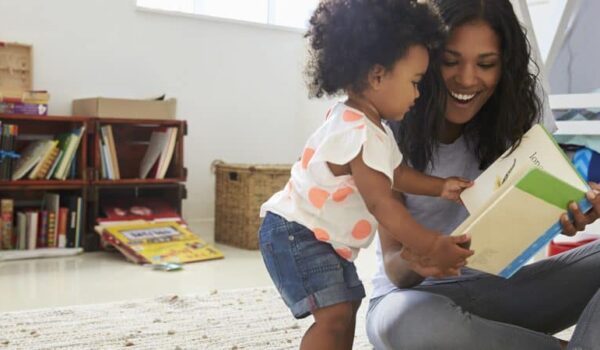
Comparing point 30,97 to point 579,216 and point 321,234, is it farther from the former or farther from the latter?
point 579,216

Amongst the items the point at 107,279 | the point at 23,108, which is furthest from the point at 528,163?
the point at 23,108

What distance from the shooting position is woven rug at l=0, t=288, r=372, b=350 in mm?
1513

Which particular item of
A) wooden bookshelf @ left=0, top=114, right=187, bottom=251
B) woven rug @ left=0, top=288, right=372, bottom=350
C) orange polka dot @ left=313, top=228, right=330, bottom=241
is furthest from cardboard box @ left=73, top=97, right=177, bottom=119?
orange polka dot @ left=313, top=228, right=330, bottom=241

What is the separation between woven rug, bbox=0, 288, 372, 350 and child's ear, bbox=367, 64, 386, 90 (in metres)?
0.76

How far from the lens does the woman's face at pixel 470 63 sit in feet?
3.45

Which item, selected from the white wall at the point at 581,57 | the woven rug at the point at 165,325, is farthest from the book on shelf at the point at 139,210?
the white wall at the point at 581,57

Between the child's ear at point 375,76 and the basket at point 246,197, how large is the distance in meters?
1.84

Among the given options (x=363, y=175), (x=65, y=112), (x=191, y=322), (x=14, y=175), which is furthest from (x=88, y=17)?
(x=363, y=175)

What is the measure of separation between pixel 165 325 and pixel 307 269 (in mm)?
799

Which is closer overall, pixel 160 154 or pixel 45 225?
pixel 45 225

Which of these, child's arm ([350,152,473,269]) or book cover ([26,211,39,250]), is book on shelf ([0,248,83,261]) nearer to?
book cover ([26,211,39,250])

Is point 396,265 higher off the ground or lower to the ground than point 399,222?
lower

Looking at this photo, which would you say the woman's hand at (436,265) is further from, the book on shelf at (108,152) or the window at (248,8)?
the window at (248,8)

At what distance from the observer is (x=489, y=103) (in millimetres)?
1135
